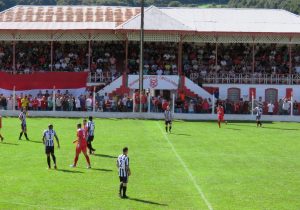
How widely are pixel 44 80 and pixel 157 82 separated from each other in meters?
7.94

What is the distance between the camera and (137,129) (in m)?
38.0

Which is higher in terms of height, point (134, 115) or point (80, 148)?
point (134, 115)

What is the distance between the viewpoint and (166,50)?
54.4 m

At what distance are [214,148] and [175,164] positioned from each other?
519 cm

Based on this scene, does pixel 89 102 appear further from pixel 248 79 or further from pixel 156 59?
pixel 248 79

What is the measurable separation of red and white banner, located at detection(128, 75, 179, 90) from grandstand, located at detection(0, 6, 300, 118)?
0.23 ft

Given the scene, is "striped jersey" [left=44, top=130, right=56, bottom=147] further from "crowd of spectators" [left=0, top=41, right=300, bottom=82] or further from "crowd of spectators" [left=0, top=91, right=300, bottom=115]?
"crowd of spectators" [left=0, top=41, right=300, bottom=82]

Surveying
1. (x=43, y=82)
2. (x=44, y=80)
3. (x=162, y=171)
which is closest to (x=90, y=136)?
(x=162, y=171)

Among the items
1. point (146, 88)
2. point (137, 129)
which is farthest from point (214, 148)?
point (146, 88)

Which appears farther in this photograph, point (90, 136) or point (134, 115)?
point (134, 115)

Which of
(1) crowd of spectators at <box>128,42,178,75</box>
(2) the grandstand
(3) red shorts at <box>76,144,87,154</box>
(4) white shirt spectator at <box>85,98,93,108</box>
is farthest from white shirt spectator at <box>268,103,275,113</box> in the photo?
(3) red shorts at <box>76,144,87,154</box>

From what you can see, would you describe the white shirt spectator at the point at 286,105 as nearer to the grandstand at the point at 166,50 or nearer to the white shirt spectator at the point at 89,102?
the grandstand at the point at 166,50

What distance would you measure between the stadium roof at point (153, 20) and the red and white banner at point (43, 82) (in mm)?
4073

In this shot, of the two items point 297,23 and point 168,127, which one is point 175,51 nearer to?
point 297,23
